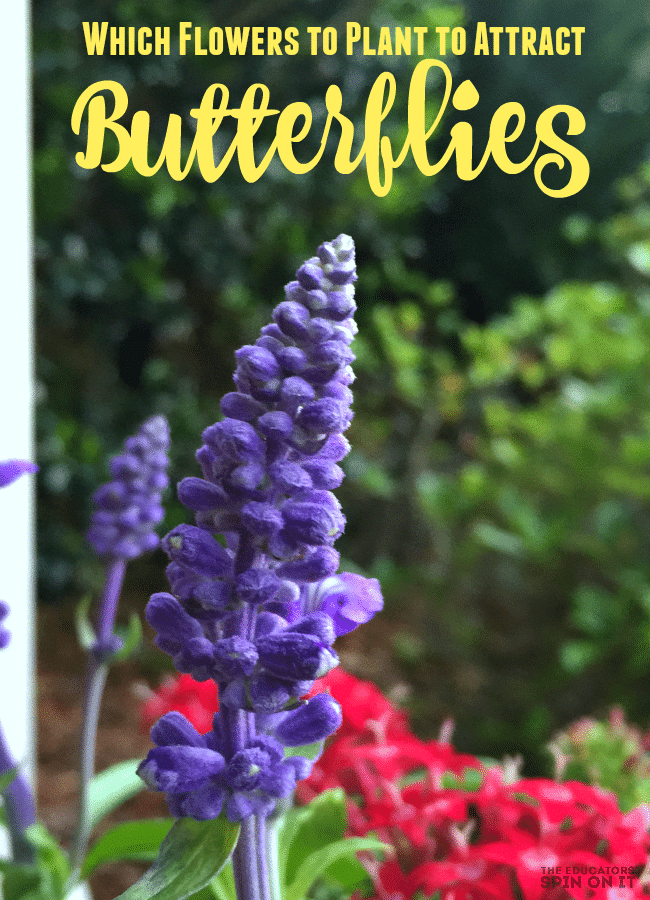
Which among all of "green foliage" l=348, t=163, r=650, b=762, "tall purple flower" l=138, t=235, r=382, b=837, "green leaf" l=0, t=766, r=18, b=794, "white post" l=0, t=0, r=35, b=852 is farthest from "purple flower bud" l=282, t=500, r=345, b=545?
"green foliage" l=348, t=163, r=650, b=762

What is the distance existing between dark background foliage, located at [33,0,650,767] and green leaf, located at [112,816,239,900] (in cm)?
146

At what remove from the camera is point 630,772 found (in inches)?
31.5

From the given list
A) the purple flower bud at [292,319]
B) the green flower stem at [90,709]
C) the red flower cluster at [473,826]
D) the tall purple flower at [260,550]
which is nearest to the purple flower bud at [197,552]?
the tall purple flower at [260,550]

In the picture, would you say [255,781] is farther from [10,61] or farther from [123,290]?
[123,290]

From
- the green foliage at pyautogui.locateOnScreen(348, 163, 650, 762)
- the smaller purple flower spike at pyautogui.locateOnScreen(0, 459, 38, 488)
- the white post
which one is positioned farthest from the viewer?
the green foliage at pyautogui.locateOnScreen(348, 163, 650, 762)

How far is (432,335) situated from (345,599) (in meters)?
3.09

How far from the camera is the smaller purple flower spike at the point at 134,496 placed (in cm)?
72

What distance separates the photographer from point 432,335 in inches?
134

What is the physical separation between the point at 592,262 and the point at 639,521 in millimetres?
2077

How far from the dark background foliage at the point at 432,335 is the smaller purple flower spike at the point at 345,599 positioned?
1396 millimetres

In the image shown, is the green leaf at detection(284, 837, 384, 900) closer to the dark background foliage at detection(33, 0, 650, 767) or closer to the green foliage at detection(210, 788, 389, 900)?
the green foliage at detection(210, 788, 389, 900)

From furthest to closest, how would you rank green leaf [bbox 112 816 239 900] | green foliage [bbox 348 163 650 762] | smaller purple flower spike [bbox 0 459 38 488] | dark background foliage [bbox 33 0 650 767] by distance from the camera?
1. dark background foliage [bbox 33 0 650 767]
2. green foliage [bbox 348 163 650 762]
3. smaller purple flower spike [bbox 0 459 38 488]
4. green leaf [bbox 112 816 239 900]

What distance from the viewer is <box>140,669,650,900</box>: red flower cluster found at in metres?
0.52

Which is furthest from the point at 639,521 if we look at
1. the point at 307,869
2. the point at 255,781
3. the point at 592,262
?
the point at 592,262
